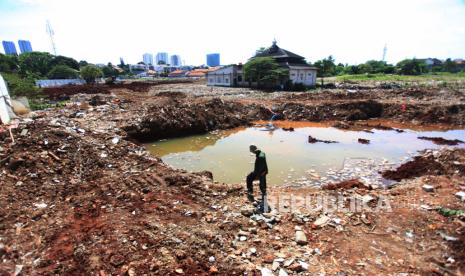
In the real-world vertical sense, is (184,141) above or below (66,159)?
below

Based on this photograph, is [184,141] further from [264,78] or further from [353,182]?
[264,78]

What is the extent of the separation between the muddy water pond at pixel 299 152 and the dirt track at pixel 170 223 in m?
1.77

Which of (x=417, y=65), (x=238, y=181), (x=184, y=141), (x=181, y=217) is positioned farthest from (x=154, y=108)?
(x=417, y=65)

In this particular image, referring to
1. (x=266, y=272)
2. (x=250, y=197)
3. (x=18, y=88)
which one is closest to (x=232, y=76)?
(x=18, y=88)

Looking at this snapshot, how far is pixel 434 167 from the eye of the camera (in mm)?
7902

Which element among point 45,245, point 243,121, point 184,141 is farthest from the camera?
point 243,121

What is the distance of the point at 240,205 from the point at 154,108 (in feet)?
34.6

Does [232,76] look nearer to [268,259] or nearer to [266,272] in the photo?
[268,259]

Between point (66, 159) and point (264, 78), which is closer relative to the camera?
point (66, 159)

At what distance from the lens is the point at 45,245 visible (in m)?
4.29

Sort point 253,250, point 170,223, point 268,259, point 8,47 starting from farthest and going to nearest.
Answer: point 8,47 → point 170,223 → point 253,250 → point 268,259

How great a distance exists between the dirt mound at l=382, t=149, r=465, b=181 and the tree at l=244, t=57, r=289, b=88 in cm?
2446

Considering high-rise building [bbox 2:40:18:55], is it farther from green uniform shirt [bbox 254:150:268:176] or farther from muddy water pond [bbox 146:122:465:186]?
green uniform shirt [bbox 254:150:268:176]

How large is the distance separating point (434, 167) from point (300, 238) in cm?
640
